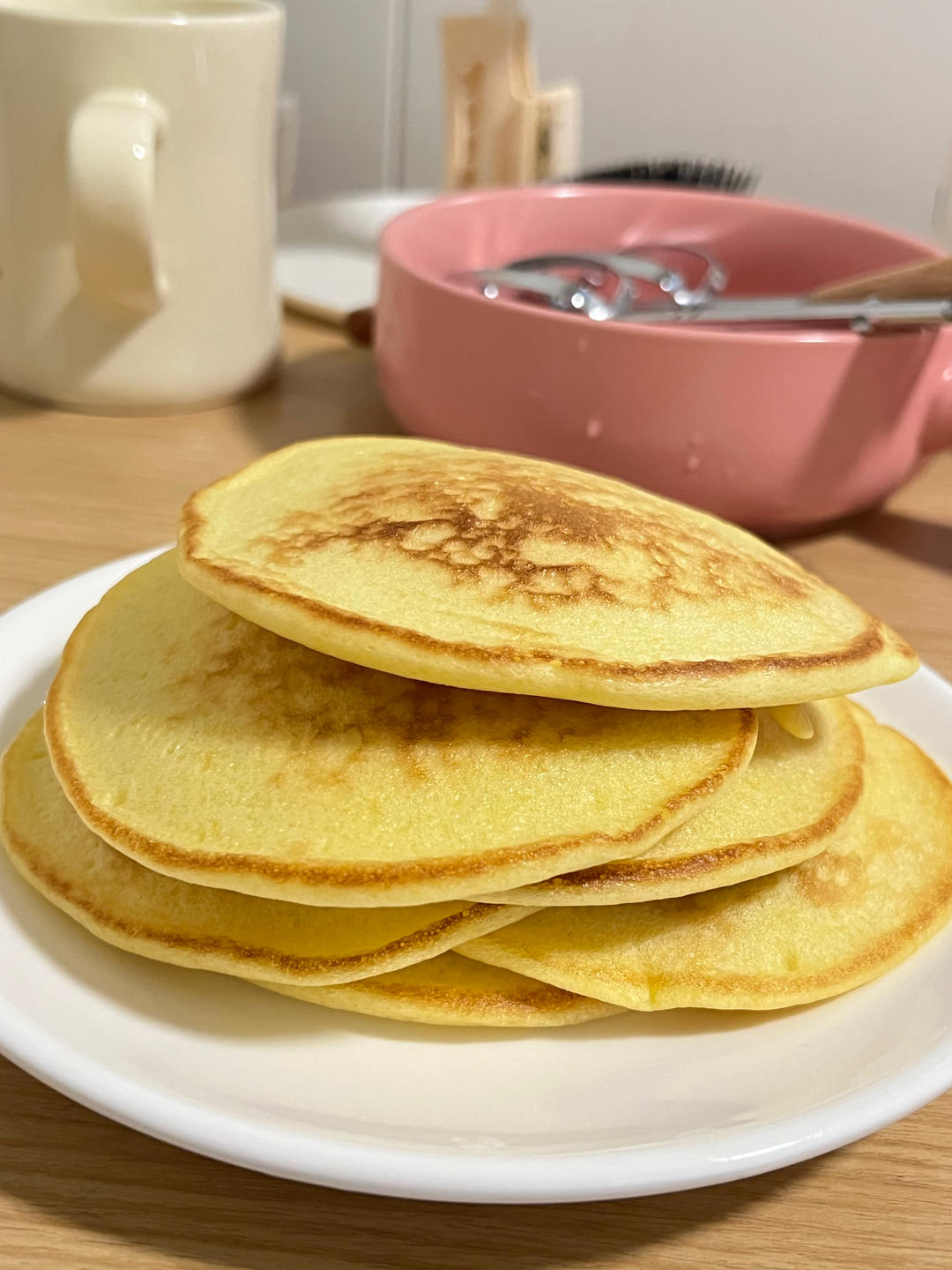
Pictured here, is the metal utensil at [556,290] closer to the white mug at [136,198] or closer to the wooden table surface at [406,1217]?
the white mug at [136,198]

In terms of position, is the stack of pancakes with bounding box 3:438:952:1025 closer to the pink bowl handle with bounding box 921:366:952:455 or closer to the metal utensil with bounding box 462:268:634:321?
the pink bowl handle with bounding box 921:366:952:455

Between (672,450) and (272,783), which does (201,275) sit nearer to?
(672,450)

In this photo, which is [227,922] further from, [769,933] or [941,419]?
[941,419]

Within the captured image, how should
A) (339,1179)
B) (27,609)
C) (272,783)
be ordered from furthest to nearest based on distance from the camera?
(27,609) < (272,783) < (339,1179)

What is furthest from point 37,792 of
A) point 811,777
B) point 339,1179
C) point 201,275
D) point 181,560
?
point 201,275

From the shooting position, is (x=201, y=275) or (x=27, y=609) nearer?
(x=27, y=609)

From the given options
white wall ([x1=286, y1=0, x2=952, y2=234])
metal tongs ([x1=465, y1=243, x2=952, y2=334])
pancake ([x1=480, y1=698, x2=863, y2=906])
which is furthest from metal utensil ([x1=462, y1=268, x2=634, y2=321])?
white wall ([x1=286, y1=0, x2=952, y2=234])
